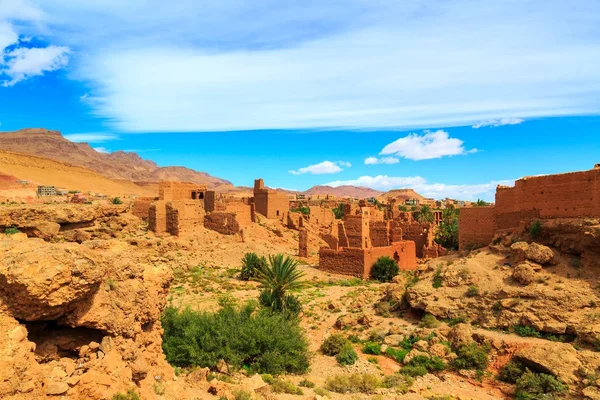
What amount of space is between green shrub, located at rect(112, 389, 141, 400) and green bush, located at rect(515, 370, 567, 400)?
918cm

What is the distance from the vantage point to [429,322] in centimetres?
1507

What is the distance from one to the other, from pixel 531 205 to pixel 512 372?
7542 mm

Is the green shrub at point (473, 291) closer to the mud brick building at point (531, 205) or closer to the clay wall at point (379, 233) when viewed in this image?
the mud brick building at point (531, 205)

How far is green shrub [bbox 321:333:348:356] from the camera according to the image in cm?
1410

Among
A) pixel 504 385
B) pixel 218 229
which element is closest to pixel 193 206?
pixel 218 229

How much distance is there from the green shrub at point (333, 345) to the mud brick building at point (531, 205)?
822cm

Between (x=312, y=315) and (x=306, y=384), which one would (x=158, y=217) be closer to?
(x=312, y=315)

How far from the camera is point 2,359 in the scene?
14.9 ft

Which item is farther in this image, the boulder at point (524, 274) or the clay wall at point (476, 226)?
the clay wall at point (476, 226)

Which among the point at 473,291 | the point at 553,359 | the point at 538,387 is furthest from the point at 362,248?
the point at 538,387

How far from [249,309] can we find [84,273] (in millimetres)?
8534

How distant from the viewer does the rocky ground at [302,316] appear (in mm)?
5277

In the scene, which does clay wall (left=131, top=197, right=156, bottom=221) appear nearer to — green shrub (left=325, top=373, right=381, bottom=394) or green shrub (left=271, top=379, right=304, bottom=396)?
green shrub (left=325, top=373, right=381, bottom=394)

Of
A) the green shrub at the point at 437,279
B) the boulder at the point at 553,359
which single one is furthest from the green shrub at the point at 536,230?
the boulder at the point at 553,359
